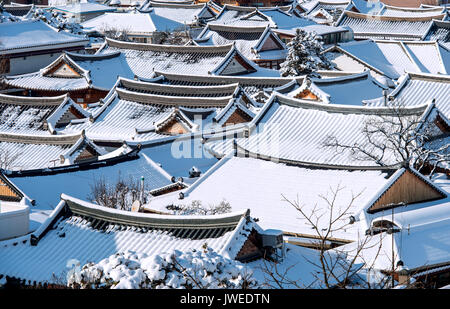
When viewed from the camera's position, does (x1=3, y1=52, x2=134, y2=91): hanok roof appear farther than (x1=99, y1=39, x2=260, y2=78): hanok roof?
No

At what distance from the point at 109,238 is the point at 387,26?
4929 centimetres

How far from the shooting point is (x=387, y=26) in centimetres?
6369

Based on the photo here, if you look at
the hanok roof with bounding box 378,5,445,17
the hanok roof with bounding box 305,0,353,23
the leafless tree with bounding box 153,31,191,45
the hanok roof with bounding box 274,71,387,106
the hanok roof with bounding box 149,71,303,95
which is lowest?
the hanok roof with bounding box 274,71,387,106

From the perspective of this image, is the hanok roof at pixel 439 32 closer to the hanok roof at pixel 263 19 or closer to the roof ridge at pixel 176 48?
the hanok roof at pixel 263 19

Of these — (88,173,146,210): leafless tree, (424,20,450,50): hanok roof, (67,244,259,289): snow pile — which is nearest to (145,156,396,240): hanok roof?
(88,173,146,210): leafless tree

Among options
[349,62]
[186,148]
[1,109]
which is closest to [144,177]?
[186,148]

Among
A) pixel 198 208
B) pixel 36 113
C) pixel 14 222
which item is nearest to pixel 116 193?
pixel 198 208

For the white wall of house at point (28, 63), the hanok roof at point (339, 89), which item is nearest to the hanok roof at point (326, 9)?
the white wall of house at point (28, 63)

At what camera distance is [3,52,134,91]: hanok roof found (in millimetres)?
44500

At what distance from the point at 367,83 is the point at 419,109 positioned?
1136 centimetres

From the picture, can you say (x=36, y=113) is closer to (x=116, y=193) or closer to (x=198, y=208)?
(x=116, y=193)

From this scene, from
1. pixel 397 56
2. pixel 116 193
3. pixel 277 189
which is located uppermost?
pixel 397 56

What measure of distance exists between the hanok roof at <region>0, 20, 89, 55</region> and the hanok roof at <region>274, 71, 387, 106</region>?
69.1ft

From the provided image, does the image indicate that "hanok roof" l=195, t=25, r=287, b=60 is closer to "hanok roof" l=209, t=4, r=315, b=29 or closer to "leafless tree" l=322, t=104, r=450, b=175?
"hanok roof" l=209, t=4, r=315, b=29
